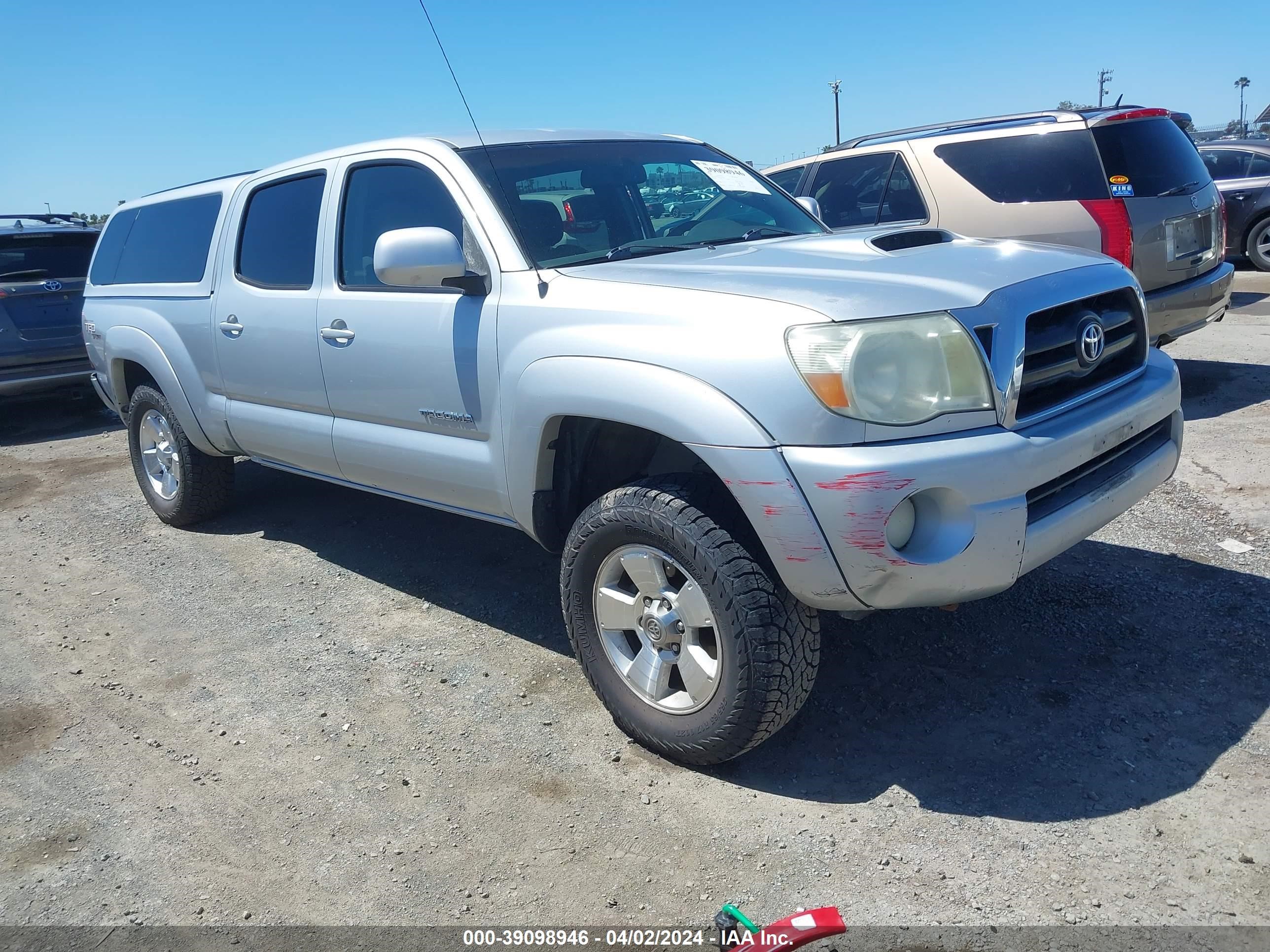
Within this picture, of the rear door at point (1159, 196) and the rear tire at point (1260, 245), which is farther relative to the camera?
the rear tire at point (1260, 245)

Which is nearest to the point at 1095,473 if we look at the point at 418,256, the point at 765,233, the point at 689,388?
the point at 689,388

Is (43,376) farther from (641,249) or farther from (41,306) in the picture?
(641,249)

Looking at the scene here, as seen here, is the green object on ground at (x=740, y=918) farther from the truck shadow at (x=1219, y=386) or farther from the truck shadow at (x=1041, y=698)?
the truck shadow at (x=1219, y=386)

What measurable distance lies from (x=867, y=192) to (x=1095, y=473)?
4442 millimetres

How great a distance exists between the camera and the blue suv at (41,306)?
341 inches

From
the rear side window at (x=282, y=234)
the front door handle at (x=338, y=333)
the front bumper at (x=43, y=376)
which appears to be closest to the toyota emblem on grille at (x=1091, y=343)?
the front door handle at (x=338, y=333)

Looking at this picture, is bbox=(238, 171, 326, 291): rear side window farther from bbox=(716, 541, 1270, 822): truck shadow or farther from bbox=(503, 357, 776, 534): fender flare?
bbox=(716, 541, 1270, 822): truck shadow

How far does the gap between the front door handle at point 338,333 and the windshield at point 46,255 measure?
19.1 ft

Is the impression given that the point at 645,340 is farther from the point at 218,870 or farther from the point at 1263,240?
the point at 1263,240

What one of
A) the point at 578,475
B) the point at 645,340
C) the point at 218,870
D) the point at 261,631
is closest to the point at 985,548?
the point at 645,340

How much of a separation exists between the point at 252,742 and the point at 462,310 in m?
1.64

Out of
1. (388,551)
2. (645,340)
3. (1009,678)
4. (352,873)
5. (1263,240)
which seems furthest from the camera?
(1263,240)

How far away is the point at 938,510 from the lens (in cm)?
263

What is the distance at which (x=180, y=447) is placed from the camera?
552 centimetres
